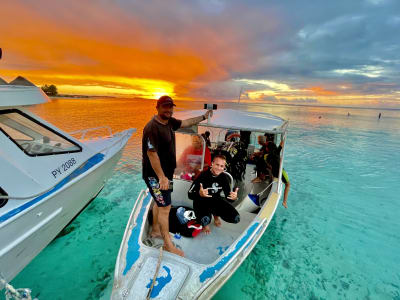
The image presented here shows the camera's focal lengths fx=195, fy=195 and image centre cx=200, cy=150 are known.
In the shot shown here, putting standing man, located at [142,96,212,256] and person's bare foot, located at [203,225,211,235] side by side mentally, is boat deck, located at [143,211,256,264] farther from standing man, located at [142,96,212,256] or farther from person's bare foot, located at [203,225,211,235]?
standing man, located at [142,96,212,256]

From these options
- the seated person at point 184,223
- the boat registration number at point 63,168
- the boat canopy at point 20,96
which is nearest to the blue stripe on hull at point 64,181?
the boat registration number at point 63,168

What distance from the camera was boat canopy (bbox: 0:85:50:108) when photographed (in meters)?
3.05

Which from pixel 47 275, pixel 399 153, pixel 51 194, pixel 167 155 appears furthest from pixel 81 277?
pixel 399 153

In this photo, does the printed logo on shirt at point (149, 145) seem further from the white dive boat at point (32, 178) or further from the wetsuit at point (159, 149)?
the white dive boat at point (32, 178)

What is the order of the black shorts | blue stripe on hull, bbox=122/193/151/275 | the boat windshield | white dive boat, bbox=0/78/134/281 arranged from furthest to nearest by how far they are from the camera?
the boat windshield → white dive boat, bbox=0/78/134/281 → the black shorts → blue stripe on hull, bbox=122/193/151/275

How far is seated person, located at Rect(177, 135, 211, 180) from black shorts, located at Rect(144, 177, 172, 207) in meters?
1.90

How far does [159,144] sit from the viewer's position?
2639 mm

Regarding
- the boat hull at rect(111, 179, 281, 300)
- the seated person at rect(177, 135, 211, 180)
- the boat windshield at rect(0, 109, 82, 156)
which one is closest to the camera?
the boat hull at rect(111, 179, 281, 300)

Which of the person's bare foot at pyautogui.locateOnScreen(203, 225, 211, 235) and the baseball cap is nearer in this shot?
the baseball cap

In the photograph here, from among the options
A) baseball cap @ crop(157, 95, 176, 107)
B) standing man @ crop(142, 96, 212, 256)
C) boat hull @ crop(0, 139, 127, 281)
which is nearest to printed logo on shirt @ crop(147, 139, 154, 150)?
standing man @ crop(142, 96, 212, 256)

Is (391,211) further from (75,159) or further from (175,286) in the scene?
(75,159)

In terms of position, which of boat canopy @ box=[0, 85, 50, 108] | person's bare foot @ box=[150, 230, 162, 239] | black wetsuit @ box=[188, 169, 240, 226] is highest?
boat canopy @ box=[0, 85, 50, 108]

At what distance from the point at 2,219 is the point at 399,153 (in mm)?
22079

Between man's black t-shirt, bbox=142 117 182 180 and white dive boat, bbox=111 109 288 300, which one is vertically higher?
man's black t-shirt, bbox=142 117 182 180
